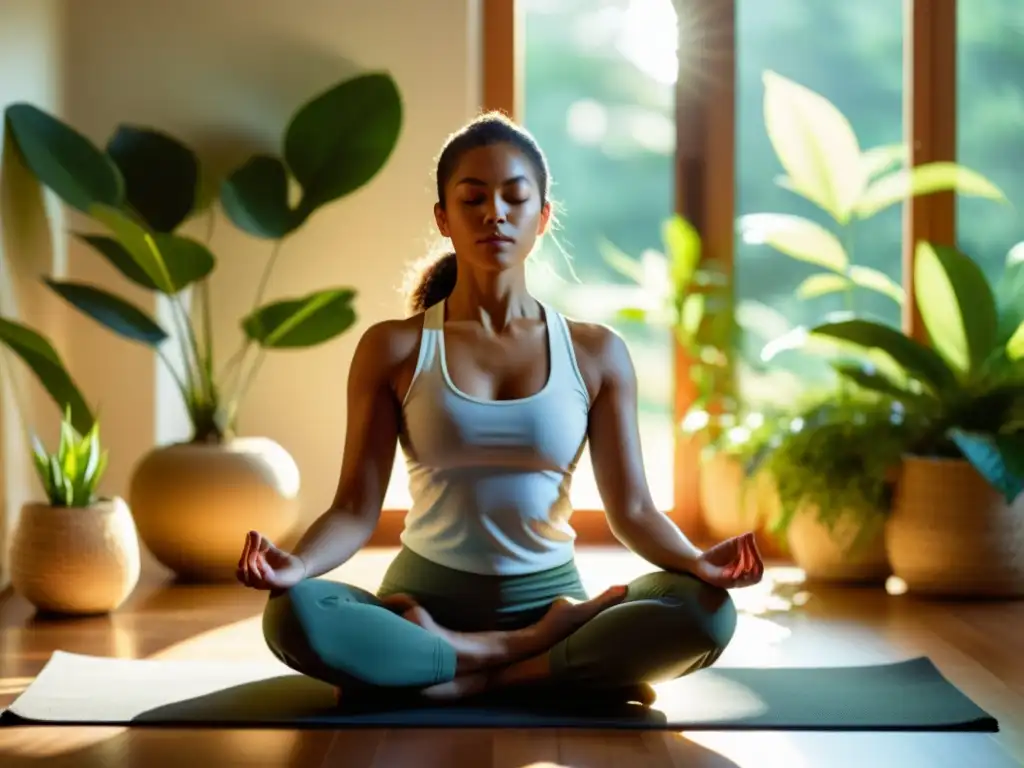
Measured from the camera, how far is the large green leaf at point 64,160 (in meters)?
3.49

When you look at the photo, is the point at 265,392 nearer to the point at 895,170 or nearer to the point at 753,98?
the point at 753,98

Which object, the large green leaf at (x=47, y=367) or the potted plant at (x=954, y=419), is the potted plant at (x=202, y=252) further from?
the potted plant at (x=954, y=419)

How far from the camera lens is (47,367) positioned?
11.1ft

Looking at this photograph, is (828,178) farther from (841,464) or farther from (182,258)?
(182,258)

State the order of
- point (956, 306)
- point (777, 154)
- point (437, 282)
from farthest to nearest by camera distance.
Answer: point (777, 154) < point (956, 306) < point (437, 282)

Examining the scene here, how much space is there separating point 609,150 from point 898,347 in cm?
109

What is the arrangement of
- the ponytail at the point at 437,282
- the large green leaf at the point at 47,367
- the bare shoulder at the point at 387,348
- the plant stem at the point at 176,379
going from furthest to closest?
1. the plant stem at the point at 176,379
2. the large green leaf at the point at 47,367
3. the ponytail at the point at 437,282
4. the bare shoulder at the point at 387,348

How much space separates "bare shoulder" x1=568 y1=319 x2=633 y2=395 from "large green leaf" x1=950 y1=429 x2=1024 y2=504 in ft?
3.40

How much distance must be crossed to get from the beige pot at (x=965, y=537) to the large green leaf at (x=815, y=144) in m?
0.76

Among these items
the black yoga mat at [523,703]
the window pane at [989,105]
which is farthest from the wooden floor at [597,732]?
the window pane at [989,105]

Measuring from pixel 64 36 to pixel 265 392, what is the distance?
1003mm

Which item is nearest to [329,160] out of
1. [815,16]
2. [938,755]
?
[815,16]

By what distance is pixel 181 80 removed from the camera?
396 cm

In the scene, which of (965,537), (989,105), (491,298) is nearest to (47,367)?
(491,298)
